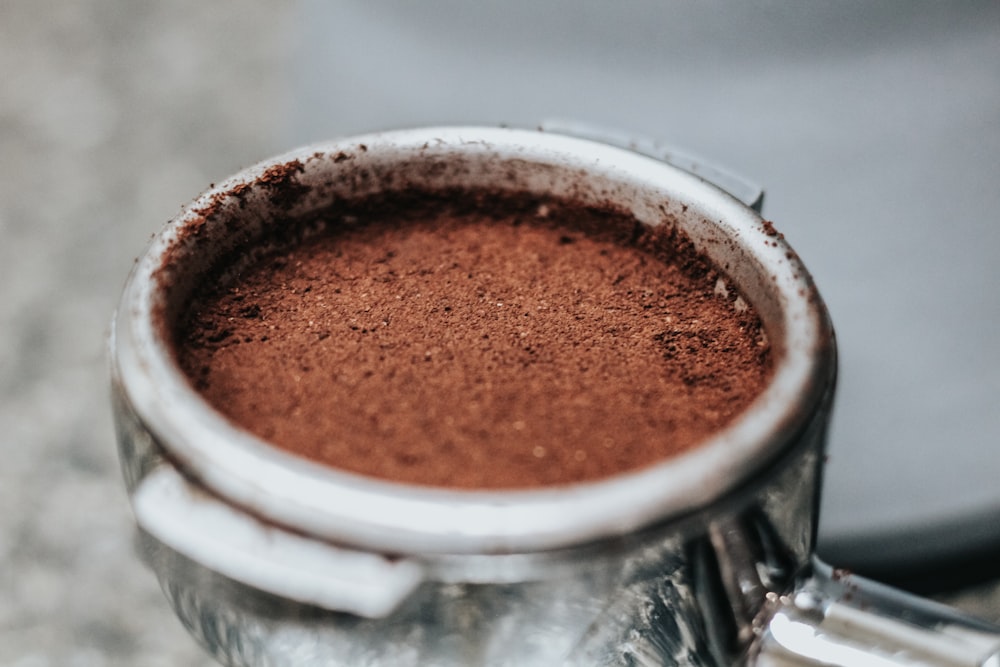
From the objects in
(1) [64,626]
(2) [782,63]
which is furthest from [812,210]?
(1) [64,626]

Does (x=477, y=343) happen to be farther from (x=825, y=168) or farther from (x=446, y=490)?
(x=825, y=168)

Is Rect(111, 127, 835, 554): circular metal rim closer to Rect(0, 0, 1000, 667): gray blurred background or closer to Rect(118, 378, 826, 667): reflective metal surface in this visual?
Rect(118, 378, 826, 667): reflective metal surface

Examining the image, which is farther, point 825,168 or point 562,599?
point 825,168

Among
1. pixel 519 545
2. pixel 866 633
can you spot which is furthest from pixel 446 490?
pixel 866 633

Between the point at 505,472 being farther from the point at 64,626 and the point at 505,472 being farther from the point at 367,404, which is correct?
the point at 64,626

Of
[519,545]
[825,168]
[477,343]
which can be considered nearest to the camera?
[519,545]

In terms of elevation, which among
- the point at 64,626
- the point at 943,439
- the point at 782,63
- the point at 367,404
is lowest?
the point at 64,626

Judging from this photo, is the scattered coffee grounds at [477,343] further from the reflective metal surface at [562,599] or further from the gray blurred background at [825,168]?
the gray blurred background at [825,168]

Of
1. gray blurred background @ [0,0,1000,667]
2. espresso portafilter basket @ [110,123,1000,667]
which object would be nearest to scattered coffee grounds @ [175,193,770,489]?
espresso portafilter basket @ [110,123,1000,667]
